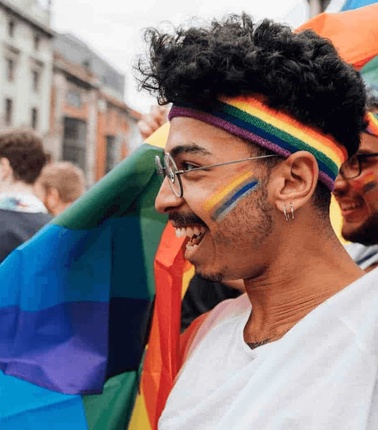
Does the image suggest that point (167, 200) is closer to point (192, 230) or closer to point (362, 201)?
point (192, 230)

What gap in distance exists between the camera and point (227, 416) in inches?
44.0

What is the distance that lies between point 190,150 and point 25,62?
3233 cm

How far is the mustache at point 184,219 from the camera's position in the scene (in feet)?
4.40

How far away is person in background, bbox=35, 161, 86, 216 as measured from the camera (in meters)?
3.96

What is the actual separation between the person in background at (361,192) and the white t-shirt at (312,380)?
608mm

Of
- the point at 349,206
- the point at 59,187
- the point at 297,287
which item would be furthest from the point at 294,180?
the point at 59,187

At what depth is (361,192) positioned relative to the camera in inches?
68.6

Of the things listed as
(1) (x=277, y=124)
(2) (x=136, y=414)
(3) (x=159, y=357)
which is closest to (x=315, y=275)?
(1) (x=277, y=124)

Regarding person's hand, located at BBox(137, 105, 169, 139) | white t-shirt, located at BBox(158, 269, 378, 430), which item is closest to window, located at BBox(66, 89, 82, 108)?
person's hand, located at BBox(137, 105, 169, 139)

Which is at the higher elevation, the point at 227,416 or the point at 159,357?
the point at 227,416

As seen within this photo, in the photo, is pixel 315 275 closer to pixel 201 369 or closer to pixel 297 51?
pixel 201 369

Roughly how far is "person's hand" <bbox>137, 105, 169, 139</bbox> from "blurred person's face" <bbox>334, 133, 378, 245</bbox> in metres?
0.59

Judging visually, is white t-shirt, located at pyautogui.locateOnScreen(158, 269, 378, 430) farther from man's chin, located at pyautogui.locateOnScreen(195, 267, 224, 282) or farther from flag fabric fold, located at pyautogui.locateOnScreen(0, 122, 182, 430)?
flag fabric fold, located at pyautogui.locateOnScreen(0, 122, 182, 430)

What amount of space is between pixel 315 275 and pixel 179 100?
49 centimetres
